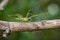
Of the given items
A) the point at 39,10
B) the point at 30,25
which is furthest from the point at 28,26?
the point at 39,10

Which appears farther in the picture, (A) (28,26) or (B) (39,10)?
(B) (39,10)

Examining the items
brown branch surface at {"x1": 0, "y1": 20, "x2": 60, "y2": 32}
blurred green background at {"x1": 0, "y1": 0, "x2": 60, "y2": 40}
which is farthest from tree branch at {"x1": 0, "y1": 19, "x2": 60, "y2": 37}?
blurred green background at {"x1": 0, "y1": 0, "x2": 60, "y2": 40}

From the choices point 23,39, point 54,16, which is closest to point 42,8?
point 54,16

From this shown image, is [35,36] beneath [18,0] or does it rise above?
beneath

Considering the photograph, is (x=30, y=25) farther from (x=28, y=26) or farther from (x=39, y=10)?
(x=39, y=10)

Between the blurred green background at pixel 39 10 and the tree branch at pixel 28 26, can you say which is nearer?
the tree branch at pixel 28 26

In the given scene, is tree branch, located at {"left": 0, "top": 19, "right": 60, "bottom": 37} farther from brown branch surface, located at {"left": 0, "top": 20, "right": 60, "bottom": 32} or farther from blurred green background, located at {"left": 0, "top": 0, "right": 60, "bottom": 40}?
blurred green background, located at {"left": 0, "top": 0, "right": 60, "bottom": 40}

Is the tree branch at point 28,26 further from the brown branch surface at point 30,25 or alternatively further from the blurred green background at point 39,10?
the blurred green background at point 39,10

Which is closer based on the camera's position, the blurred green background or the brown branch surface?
the brown branch surface

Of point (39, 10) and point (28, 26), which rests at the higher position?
point (39, 10)

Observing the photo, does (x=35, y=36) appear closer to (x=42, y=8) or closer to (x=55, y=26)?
(x=42, y=8)

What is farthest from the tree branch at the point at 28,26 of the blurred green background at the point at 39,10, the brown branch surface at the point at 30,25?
the blurred green background at the point at 39,10
